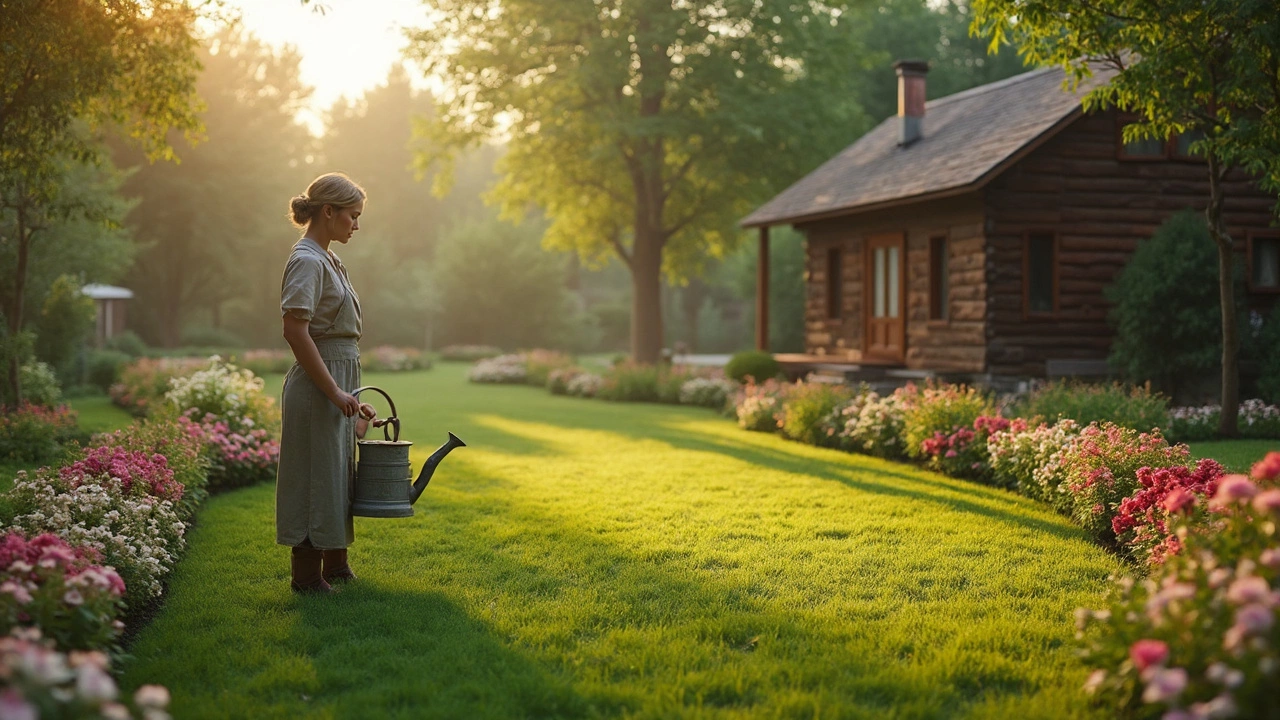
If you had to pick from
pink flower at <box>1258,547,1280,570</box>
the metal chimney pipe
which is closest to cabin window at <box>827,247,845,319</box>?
the metal chimney pipe

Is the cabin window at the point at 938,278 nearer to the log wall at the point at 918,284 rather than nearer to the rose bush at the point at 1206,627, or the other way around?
the log wall at the point at 918,284

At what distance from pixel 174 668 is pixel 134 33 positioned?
717 centimetres

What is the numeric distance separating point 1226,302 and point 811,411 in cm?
527

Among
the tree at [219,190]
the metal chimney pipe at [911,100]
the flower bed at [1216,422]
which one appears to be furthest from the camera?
the tree at [219,190]

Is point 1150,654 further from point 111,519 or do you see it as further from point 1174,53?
point 1174,53

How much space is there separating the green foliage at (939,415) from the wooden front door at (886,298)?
28.0ft

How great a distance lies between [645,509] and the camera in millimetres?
9320

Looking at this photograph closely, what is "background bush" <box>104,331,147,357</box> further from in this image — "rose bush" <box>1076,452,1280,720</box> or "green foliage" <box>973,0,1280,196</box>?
"rose bush" <box>1076,452,1280,720</box>

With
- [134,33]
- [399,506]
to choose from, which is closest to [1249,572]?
[399,506]

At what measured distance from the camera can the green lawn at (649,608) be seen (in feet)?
14.9

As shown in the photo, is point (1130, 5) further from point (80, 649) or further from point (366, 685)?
point (80, 649)

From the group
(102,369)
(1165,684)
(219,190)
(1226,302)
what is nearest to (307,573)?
(1165,684)

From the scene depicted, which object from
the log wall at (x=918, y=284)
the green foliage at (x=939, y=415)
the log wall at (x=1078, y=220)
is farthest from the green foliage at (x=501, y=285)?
the green foliage at (x=939, y=415)

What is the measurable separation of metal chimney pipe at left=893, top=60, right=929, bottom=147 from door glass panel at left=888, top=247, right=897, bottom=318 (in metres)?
2.86
